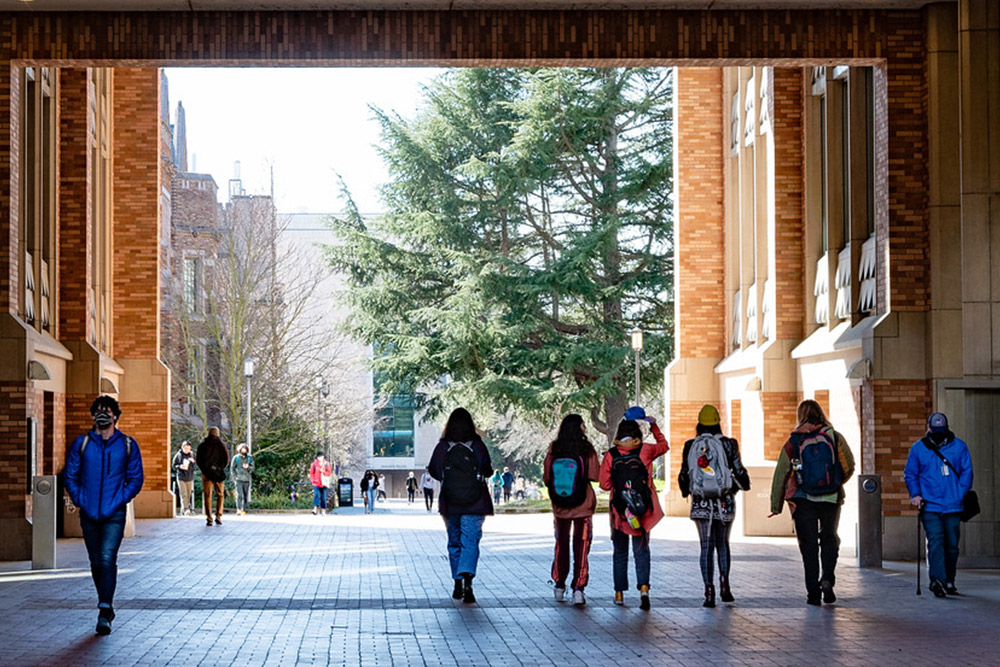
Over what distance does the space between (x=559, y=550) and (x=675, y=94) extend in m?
18.5

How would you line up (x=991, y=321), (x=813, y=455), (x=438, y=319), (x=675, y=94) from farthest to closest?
(x=438, y=319) < (x=675, y=94) < (x=991, y=321) < (x=813, y=455)

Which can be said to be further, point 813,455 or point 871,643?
point 813,455

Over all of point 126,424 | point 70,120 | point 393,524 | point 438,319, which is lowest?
point 393,524

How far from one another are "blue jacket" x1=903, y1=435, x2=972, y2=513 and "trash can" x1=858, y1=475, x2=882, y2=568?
245 cm

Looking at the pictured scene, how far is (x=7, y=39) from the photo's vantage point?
1834cm

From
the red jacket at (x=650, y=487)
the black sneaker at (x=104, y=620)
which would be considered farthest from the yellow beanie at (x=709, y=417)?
the black sneaker at (x=104, y=620)

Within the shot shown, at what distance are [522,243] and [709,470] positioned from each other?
1219 inches

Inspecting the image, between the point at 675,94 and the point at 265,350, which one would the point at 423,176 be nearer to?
the point at 265,350

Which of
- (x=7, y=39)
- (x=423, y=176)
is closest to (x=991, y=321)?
(x=7, y=39)

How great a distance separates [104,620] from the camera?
11.5 meters

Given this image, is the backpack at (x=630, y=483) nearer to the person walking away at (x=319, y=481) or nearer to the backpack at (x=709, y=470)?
the backpack at (x=709, y=470)

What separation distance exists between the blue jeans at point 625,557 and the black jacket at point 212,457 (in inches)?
578

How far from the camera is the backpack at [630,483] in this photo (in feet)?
43.1

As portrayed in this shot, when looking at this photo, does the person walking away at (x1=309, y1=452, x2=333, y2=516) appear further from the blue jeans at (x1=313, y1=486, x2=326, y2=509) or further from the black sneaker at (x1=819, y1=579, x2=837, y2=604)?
the black sneaker at (x1=819, y1=579, x2=837, y2=604)
